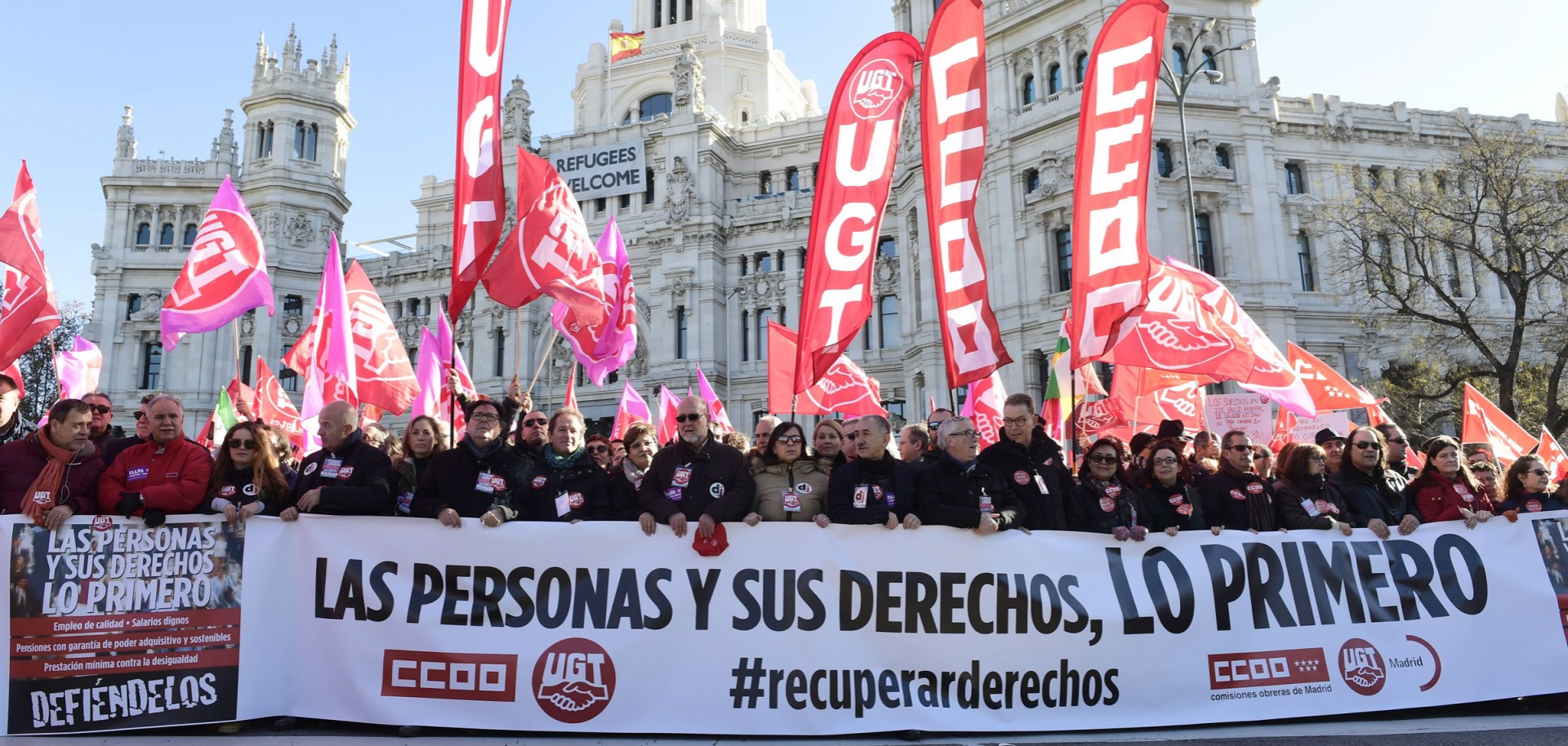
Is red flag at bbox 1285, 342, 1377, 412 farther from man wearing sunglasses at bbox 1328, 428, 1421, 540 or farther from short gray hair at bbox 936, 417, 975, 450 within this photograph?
short gray hair at bbox 936, 417, 975, 450

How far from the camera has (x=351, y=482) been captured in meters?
6.37

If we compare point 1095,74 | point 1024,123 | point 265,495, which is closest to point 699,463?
point 265,495

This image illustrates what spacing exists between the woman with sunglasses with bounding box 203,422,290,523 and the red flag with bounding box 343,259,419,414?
9.30m

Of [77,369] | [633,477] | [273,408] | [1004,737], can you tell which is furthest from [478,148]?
[273,408]

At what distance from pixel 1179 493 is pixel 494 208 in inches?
245

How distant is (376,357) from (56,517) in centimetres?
1016

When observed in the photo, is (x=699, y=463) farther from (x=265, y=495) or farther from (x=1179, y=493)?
(x=1179, y=493)

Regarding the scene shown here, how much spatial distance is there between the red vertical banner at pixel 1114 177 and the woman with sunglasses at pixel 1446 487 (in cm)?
256

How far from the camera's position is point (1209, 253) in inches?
1209

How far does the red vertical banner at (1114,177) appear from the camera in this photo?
28.4 feet

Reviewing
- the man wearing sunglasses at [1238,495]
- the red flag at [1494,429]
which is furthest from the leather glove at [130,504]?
the red flag at [1494,429]

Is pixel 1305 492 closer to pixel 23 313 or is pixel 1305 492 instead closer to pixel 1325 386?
pixel 1325 386

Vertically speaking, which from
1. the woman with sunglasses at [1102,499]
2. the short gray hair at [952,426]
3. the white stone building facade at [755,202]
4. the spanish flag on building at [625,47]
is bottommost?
the woman with sunglasses at [1102,499]

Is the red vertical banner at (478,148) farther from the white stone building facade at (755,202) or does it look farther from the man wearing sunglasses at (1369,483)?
the white stone building facade at (755,202)
